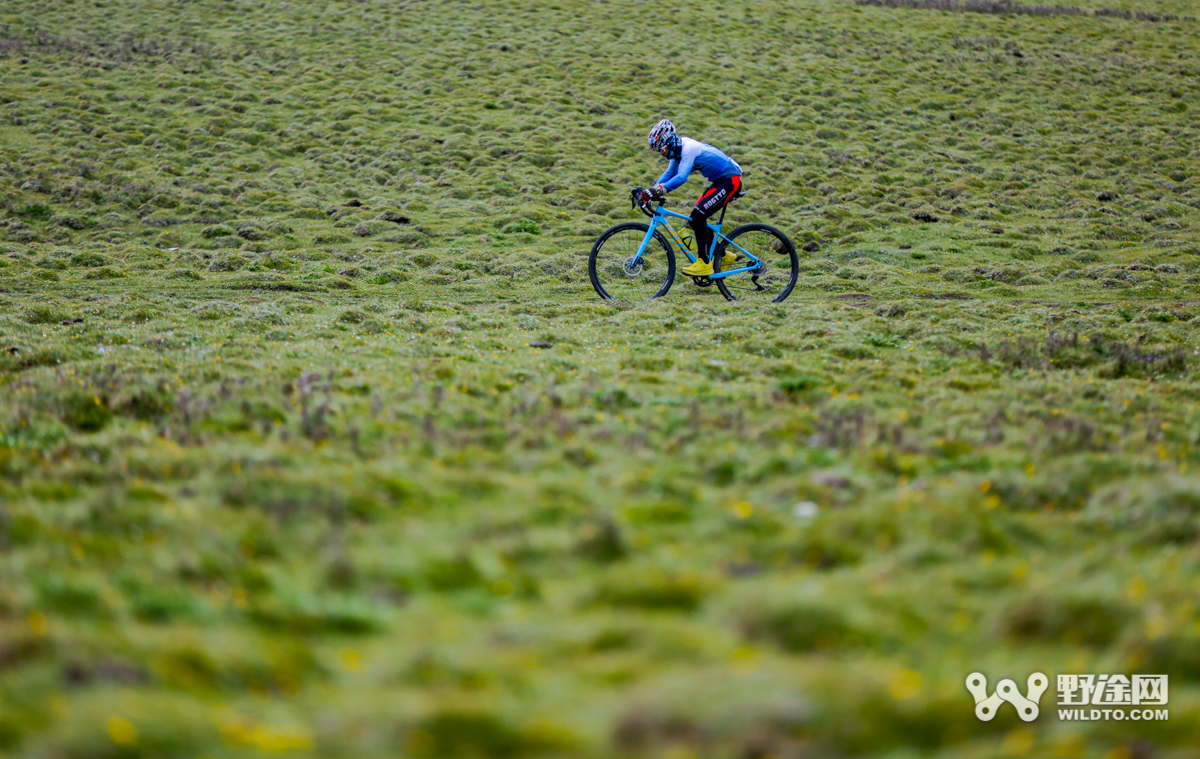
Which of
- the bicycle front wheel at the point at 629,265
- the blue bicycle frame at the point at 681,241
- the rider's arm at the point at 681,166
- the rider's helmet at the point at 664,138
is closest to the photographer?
the rider's helmet at the point at 664,138

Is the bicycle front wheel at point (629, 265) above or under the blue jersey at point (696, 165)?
under

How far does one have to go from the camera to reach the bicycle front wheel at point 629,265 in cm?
1722

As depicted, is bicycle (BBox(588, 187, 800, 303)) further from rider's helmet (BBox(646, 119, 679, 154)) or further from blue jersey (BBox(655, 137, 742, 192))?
rider's helmet (BBox(646, 119, 679, 154))

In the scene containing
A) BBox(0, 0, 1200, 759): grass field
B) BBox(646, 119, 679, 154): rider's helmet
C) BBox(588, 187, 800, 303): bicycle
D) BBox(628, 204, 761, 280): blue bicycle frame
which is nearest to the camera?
BBox(0, 0, 1200, 759): grass field

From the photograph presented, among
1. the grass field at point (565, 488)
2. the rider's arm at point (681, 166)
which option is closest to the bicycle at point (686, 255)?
the rider's arm at point (681, 166)

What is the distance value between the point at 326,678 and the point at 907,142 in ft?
126

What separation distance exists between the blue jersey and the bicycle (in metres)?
0.59

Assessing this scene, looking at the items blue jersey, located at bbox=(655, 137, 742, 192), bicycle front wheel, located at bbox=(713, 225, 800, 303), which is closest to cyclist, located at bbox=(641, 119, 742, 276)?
blue jersey, located at bbox=(655, 137, 742, 192)

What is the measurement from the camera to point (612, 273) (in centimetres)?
1839

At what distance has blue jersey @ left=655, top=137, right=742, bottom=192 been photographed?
51.8 ft

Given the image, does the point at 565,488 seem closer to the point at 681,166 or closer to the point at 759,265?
the point at 681,166

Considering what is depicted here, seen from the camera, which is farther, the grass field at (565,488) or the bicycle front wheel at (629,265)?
the bicycle front wheel at (629,265)

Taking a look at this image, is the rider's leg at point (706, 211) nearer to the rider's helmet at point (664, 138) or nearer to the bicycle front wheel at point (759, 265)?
the bicycle front wheel at point (759, 265)

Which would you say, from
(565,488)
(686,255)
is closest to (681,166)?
(686,255)
